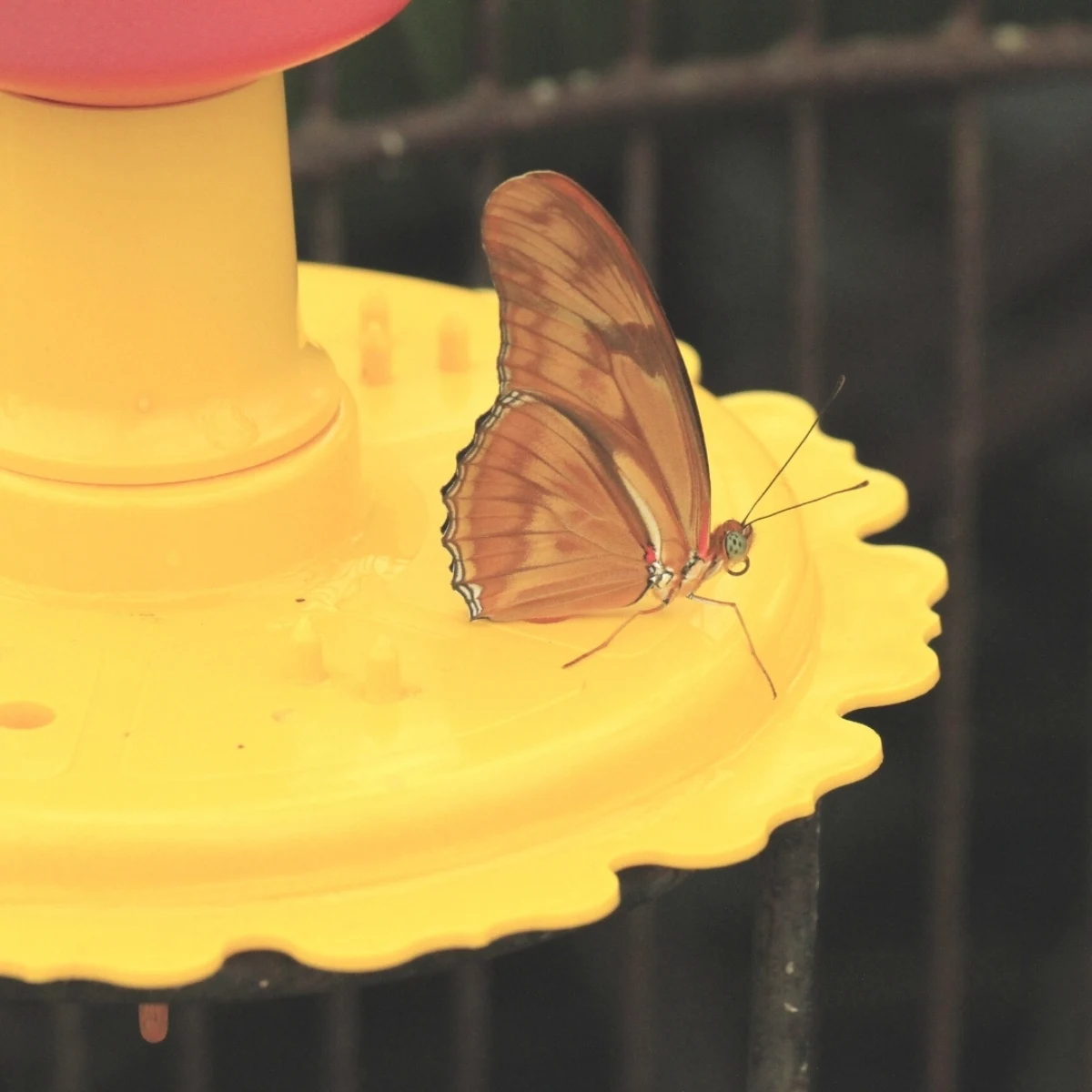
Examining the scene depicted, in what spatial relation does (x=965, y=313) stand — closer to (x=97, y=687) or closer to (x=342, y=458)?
(x=342, y=458)

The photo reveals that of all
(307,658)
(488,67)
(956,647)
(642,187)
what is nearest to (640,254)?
(642,187)

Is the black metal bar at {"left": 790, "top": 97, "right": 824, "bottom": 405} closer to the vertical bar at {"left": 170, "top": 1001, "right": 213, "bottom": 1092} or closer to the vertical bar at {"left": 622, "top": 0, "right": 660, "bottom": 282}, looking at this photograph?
the vertical bar at {"left": 622, "top": 0, "right": 660, "bottom": 282}

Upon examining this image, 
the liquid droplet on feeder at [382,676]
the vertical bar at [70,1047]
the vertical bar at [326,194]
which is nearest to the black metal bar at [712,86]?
the vertical bar at [326,194]

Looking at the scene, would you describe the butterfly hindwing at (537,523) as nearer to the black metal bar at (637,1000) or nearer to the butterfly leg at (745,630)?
the butterfly leg at (745,630)

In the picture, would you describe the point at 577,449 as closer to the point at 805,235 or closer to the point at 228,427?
the point at 228,427

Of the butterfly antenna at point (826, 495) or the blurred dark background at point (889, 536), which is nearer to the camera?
the butterfly antenna at point (826, 495)

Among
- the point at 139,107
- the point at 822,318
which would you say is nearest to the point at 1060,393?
the point at 822,318

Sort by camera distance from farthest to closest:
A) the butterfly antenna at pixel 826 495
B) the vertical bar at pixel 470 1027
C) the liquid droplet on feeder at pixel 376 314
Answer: the vertical bar at pixel 470 1027, the liquid droplet on feeder at pixel 376 314, the butterfly antenna at pixel 826 495
